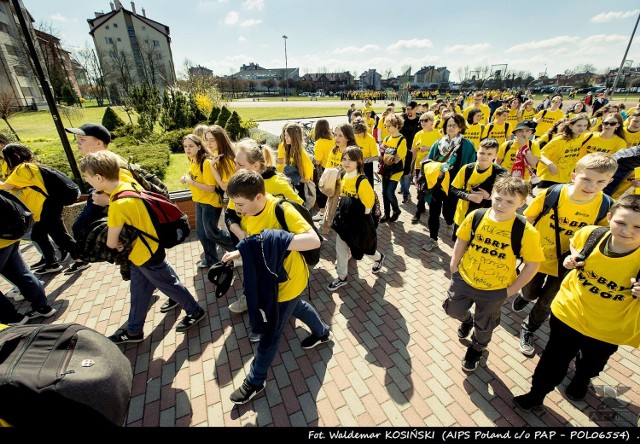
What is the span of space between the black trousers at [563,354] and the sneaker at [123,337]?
4.27 m

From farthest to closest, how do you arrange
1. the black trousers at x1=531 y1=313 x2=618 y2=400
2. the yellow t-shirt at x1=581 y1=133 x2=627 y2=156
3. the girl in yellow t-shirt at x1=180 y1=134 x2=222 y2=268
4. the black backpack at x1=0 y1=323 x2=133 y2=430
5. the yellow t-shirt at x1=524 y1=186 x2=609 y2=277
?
the yellow t-shirt at x1=581 y1=133 x2=627 y2=156 < the girl in yellow t-shirt at x1=180 y1=134 x2=222 y2=268 < the yellow t-shirt at x1=524 y1=186 x2=609 y2=277 < the black trousers at x1=531 y1=313 x2=618 y2=400 < the black backpack at x1=0 y1=323 x2=133 y2=430

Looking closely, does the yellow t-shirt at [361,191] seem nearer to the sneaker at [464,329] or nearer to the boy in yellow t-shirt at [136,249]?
the sneaker at [464,329]

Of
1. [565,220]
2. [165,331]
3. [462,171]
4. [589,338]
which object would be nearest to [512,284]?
[589,338]

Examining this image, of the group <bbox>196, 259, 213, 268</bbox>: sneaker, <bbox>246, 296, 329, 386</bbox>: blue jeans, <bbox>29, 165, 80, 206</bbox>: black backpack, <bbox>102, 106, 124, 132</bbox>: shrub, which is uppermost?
<bbox>102, 106, 124, 132</bbox>: shrub

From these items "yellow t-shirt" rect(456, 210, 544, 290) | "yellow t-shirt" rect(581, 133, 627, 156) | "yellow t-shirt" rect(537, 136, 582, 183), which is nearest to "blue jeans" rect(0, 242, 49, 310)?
"yellow t-shirt" rect(456, 210, 544, 290)

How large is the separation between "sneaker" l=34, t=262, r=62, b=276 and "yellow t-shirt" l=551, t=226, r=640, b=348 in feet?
23.5

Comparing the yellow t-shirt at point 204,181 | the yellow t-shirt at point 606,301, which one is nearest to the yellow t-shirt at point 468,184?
the yellow t-shirt at point 606,301

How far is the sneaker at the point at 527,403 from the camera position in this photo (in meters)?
2.60

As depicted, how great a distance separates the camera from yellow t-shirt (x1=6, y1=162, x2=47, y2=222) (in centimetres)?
399

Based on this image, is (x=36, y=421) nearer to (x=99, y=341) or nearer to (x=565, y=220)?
(x=99, y=341)

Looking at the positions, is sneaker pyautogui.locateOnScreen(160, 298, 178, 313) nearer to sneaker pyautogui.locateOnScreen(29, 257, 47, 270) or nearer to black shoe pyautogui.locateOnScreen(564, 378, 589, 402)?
sneaker pyautogui.locateOnScreen(29, 257, 47, 270)

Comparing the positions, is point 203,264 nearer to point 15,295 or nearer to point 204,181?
point 204,181

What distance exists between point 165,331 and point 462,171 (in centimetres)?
465
